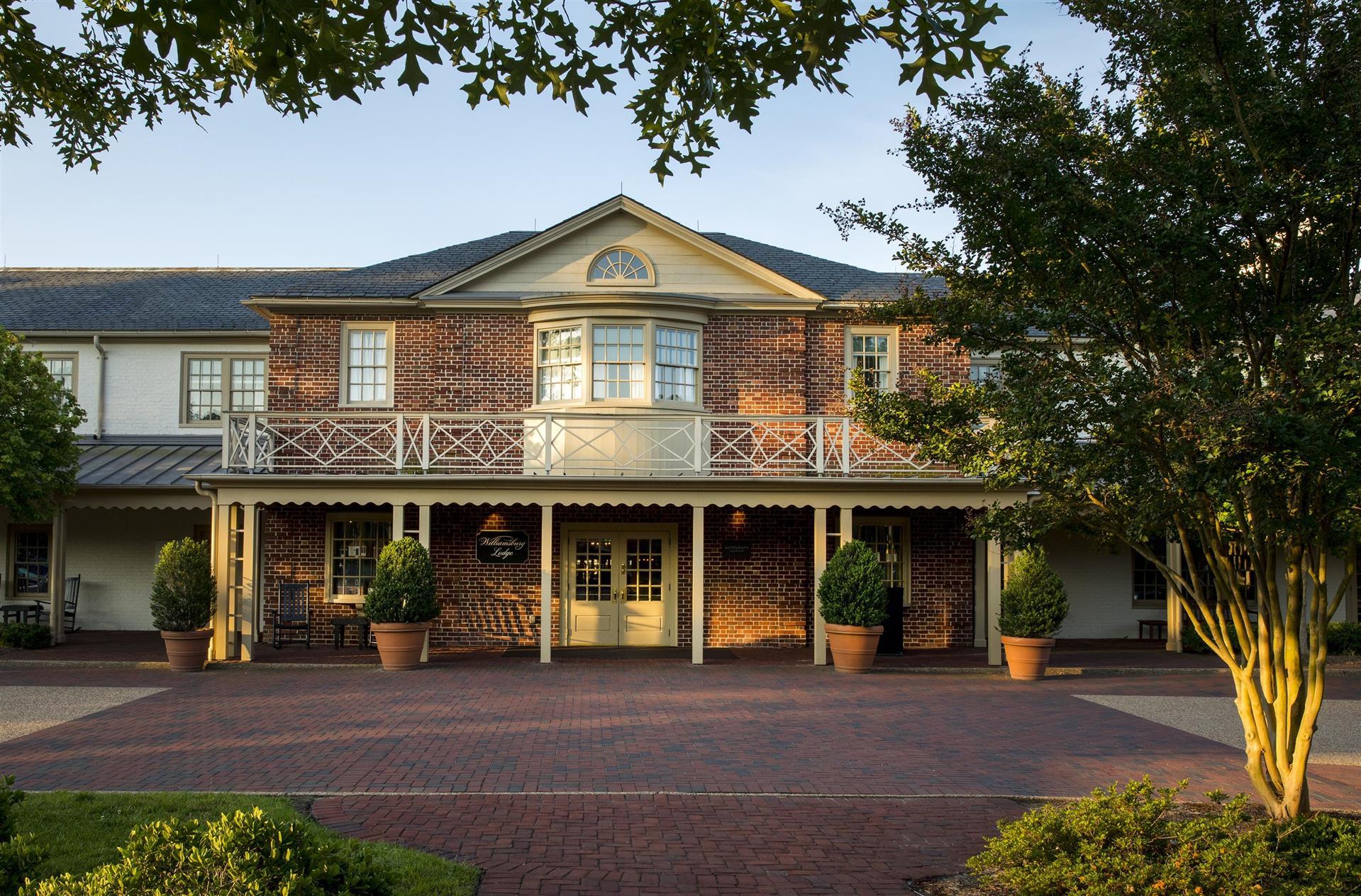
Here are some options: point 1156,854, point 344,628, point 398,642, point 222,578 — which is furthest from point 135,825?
point 344,628

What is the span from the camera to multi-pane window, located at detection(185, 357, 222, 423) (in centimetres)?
2127

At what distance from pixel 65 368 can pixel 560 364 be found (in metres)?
10.3

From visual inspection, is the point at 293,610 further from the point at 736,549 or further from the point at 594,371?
the point at 736,549

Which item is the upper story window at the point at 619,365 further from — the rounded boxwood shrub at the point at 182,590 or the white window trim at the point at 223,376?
the white window trim at the point at 223,376

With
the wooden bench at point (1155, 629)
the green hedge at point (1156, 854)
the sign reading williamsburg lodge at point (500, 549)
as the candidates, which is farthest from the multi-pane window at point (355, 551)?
the green hedge at point (1156, 854)

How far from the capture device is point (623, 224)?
18484 millimetres

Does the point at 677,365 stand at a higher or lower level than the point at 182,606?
higher

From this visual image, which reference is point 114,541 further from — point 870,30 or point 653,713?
point 870,30

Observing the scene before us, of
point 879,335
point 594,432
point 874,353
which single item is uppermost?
point 879,335

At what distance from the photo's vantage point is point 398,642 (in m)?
15.5

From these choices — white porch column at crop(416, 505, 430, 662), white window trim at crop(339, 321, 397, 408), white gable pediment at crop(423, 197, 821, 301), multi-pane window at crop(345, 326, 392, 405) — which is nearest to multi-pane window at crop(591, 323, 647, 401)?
white gable pediment at crop(423, 197, 821, 301)

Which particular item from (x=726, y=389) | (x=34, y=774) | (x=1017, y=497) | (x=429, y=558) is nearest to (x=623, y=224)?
(x=726, y=389)

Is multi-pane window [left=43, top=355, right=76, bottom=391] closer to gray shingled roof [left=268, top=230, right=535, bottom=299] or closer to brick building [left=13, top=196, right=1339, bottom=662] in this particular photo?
brick building [left=13, top=196, right=1339, bottom=662]

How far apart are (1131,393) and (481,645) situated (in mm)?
13859
